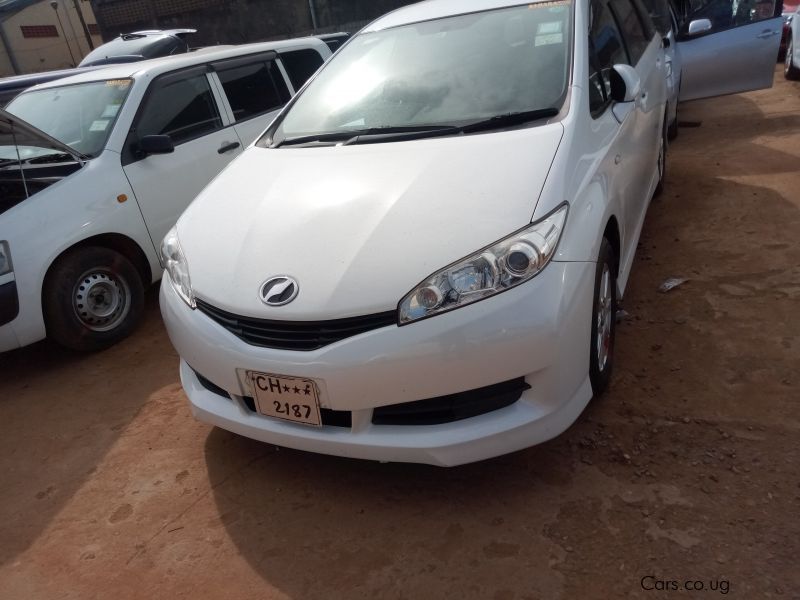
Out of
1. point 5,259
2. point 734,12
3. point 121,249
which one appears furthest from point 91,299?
point 734,12

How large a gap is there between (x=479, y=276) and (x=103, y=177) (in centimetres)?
287

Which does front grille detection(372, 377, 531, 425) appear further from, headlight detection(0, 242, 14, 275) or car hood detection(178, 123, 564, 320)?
headlight detection(0, 242, 14, 275)

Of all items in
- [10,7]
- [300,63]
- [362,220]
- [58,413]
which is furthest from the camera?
[10,7]

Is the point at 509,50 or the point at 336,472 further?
the point at 509,50

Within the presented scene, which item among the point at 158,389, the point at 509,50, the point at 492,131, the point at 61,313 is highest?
the point at 509,50

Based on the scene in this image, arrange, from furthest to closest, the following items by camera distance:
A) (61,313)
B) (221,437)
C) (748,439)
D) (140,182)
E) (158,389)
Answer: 1. (140,182)
2. (61,313)
3. (158,389)
4. (221,437)
5. (748,439)

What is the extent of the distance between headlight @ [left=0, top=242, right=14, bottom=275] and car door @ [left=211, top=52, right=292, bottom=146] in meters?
1.85

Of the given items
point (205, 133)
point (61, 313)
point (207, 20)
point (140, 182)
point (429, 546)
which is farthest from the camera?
point (207, 20)

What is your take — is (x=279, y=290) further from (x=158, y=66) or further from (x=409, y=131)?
(x=158, y=66)

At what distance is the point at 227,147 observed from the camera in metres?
4.60

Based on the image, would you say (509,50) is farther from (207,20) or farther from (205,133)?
(207,20)

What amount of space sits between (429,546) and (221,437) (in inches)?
46.9

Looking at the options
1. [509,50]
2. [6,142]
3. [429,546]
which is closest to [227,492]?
[429,546]

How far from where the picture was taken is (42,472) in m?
2.81
